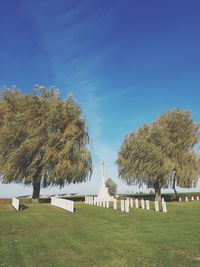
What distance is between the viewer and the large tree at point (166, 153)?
3322cm

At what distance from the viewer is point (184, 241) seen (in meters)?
8.83

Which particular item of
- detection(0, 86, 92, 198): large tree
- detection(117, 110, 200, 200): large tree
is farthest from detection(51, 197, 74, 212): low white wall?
detection(117, 110, 200, 200): large tree

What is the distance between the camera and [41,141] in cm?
2953

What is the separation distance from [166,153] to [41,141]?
1466 cm

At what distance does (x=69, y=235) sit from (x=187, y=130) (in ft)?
90.3

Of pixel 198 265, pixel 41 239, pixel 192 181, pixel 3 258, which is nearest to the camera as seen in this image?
pixel 198 265

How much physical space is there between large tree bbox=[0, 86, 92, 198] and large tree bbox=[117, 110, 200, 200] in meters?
7.13

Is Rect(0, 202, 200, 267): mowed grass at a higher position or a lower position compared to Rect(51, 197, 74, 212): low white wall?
lower

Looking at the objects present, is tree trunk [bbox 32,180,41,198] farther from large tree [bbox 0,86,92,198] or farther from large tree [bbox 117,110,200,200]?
large tree [bbox 117,110,200,200]

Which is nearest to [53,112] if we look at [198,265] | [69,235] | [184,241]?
[69,235]

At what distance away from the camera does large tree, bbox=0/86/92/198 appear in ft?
94.6

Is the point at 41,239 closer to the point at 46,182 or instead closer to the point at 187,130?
the point at 46,182

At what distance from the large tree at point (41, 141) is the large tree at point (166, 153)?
23.4 feet

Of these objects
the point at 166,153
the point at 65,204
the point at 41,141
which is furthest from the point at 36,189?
the point at 166,153
